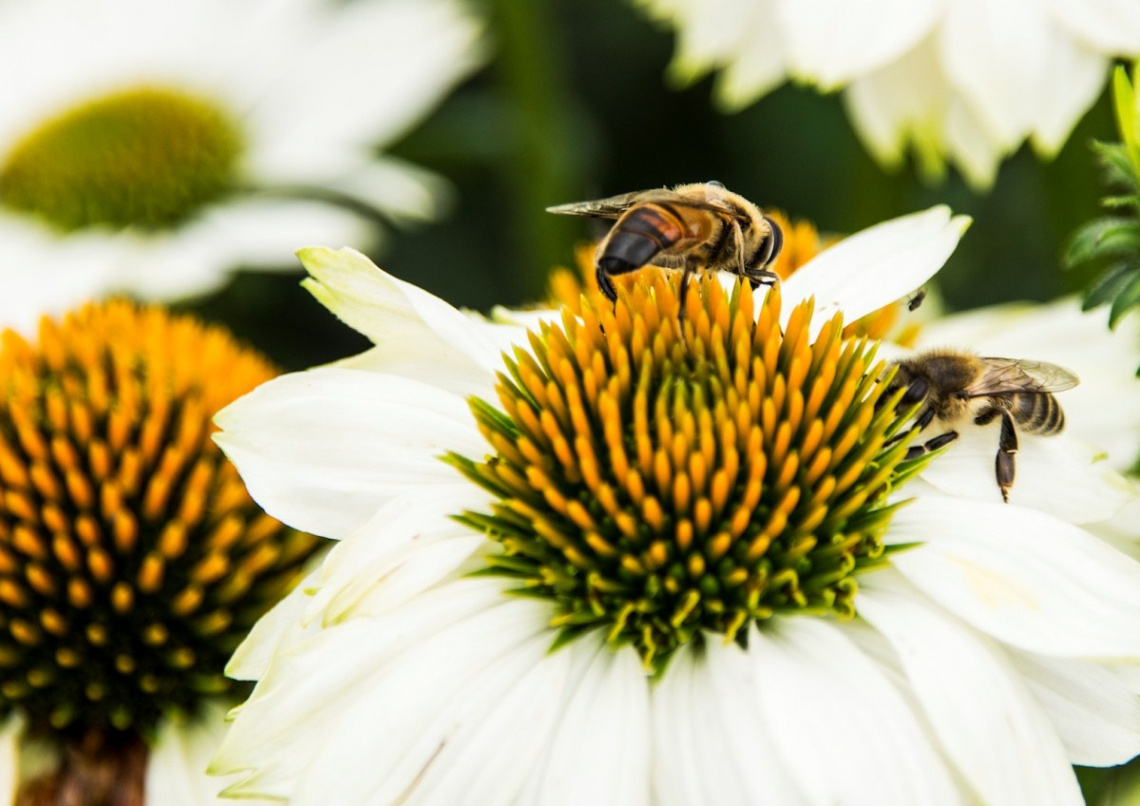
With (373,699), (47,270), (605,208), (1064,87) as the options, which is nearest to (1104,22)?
(1064,87)

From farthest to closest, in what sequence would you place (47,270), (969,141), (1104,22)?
(47,270) → (969,141) → (1104,22)

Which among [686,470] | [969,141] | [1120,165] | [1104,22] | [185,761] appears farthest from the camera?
[969,141]

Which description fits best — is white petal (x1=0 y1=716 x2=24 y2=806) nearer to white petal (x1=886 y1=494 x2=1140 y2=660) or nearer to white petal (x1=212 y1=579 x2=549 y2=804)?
white petal (x1=212 y1=579 x2=549 y2=804)

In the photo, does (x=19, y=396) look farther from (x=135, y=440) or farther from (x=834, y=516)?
(x=834, y=516)

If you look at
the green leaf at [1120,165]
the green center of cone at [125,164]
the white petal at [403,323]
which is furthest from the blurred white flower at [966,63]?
the green center of cone at [125,164]

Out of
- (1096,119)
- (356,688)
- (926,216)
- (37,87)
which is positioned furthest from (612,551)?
(37,87)

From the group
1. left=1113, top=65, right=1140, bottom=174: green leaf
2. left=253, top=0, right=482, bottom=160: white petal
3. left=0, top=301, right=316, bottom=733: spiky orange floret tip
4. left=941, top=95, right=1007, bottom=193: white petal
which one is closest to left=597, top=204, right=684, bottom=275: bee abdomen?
left=1113, top=65, right=1140, bottom=174: green leaf

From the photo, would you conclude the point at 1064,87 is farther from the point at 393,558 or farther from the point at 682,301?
the point at 393,558
